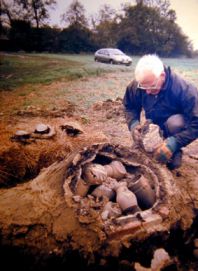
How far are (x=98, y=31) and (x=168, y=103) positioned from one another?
2280cm

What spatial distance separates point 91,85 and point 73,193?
7.25m

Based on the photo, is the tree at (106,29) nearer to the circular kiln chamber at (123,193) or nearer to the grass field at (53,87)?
the grass field at (53,87)

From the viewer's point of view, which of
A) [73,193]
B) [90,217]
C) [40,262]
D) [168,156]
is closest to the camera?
[40,262]

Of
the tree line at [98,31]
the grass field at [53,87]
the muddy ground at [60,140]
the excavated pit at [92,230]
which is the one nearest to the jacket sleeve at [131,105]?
the muddy ground at [60,140]

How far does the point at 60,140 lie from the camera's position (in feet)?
12.6

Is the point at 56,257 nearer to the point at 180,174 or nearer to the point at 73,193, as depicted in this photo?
the point at 73,193

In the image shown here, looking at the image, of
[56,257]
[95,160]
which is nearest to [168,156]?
[95,160]

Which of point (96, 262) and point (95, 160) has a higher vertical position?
point (95, 160)

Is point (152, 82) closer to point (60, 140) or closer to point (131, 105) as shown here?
point (131, 105)

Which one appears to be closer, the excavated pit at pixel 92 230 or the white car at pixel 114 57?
the excavated pit at pixel 92 230

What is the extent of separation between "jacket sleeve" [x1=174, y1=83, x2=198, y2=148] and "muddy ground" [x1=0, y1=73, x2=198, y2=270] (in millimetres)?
524

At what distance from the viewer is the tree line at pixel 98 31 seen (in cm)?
2108

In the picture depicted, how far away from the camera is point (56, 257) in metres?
1.98

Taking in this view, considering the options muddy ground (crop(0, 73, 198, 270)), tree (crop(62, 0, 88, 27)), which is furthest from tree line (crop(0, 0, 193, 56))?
muddy ground (crop(0, 73, 198, 270))
